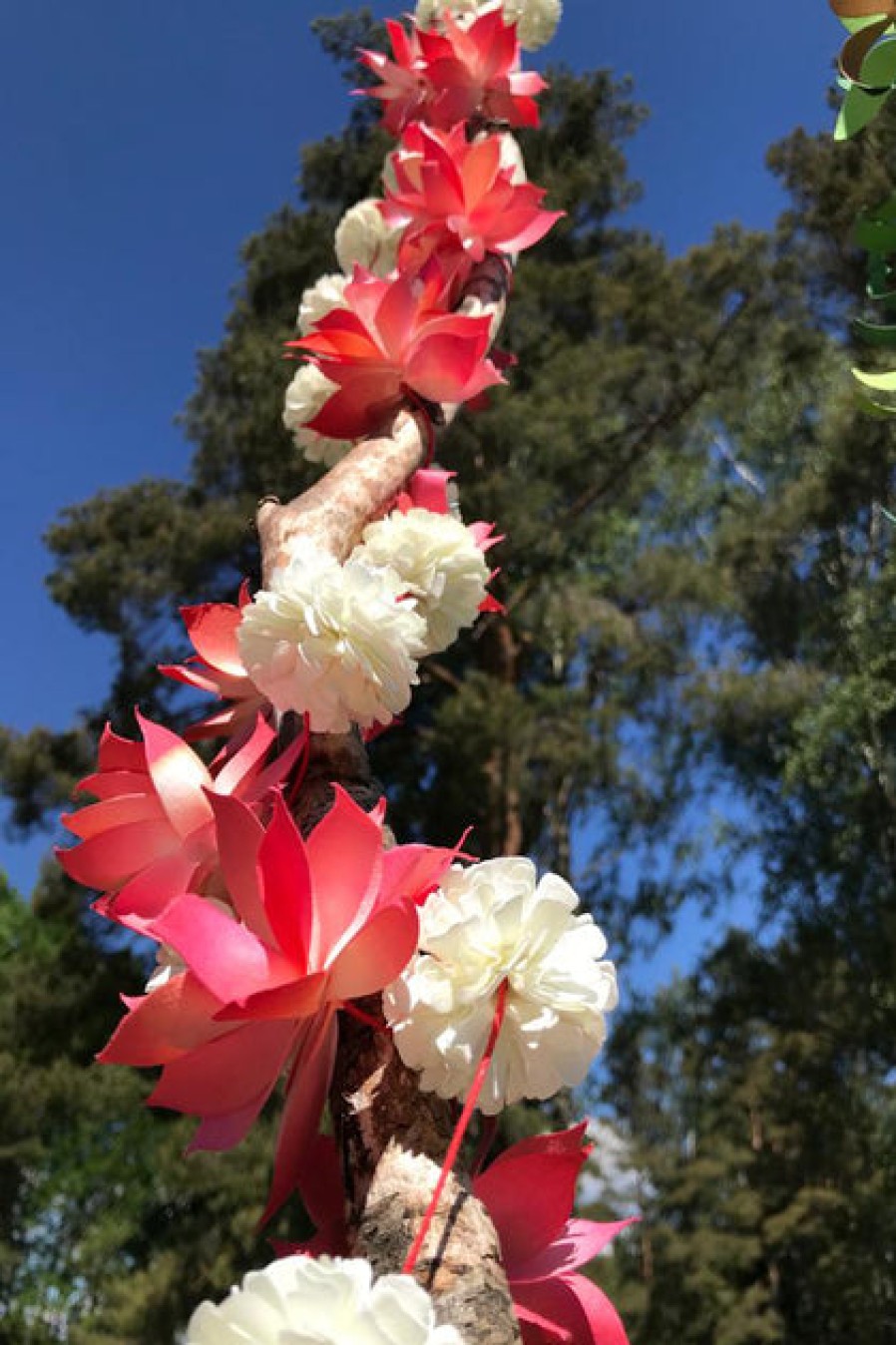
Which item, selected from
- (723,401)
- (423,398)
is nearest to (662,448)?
(723,401)

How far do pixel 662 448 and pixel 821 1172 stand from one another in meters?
5.59

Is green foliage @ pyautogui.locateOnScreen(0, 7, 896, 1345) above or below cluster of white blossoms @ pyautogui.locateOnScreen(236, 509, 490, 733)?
Answer: above

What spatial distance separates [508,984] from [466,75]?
103 cm

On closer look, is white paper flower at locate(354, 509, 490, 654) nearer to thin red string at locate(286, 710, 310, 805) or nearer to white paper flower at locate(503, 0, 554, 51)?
thin red string at locate(286, 710, 310, 805)

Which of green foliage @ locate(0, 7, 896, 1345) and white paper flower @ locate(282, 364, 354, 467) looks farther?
green foliage @ locate(0, 7, 896, 1345)

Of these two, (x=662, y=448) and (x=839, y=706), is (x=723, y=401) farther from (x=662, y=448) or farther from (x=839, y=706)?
(x=839, y=706)

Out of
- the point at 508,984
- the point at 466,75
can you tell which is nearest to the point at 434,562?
the point at 508,984

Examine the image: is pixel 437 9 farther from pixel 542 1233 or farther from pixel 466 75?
pixel 542 1233

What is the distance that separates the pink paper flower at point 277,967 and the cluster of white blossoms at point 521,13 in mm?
1130

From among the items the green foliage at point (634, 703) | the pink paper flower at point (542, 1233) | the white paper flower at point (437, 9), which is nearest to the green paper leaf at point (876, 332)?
the pink paper flower at point (542, 1233)

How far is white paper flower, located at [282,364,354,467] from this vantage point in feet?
3.36

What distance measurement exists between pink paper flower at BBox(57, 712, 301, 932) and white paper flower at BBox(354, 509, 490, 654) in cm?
16

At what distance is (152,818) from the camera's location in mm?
583

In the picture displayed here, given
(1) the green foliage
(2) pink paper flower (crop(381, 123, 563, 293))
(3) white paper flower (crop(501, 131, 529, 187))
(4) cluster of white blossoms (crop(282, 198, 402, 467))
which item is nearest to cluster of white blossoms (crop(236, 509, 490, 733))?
(4) cluster of white blossoms (crop(282, 198, 402, 467))
